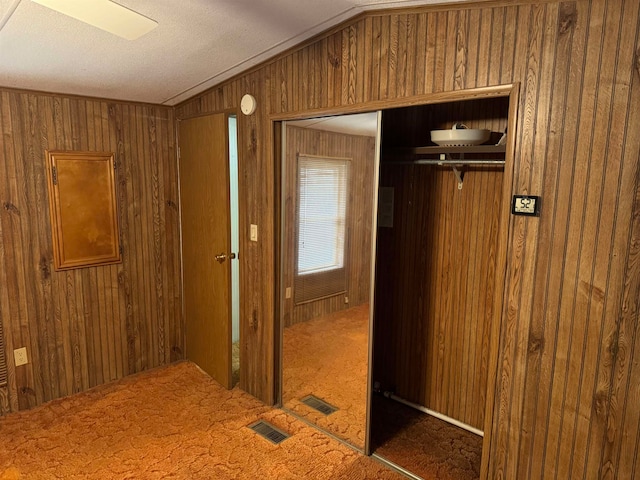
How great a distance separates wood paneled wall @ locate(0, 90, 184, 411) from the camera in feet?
8.99

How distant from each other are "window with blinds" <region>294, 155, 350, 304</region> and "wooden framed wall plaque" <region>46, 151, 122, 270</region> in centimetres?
145

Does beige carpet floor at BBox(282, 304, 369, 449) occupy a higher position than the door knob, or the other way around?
the door knob

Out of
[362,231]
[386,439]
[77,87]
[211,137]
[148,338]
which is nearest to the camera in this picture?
[362,231]

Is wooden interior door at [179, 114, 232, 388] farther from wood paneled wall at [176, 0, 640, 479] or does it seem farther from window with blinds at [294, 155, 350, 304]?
wood paneled wall at [176, 0, 640, 479]

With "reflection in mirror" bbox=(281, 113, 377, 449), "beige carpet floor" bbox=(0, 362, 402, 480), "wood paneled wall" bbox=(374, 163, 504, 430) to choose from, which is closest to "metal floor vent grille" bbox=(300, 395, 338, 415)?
"reflection in mirror" bbox=(281, 113, 377, 449)

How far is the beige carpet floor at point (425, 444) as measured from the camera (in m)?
2.32

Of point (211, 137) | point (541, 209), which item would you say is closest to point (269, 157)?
point (211, 137)

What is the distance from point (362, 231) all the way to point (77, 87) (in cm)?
207

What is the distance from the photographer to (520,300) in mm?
1740

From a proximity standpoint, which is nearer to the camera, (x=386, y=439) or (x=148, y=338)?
(x=386, y=439)

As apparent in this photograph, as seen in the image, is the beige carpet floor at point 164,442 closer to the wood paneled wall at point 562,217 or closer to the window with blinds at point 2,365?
the window with blinds at point 2,365

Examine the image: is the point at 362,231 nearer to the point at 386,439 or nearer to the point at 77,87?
the point at 386,439

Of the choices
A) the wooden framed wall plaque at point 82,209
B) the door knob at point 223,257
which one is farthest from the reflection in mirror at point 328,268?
the wooden framed wall plaque at point 82,209

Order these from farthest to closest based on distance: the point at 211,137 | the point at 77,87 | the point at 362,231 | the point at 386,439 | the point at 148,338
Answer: the point at 148,338 < the point at 211,137 < the point at 77,87 < the point at 386,439 < the point at 362,231
